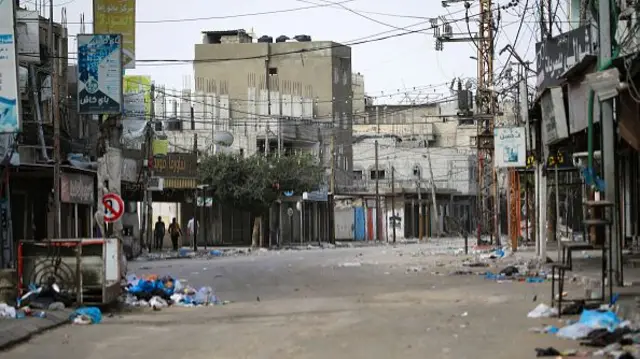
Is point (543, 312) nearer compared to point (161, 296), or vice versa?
point (543, 312)

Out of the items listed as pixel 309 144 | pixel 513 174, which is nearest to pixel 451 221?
pixel 309 144

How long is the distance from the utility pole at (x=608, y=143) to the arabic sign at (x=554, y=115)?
4319mm

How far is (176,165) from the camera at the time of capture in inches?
2163

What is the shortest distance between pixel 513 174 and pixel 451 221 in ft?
162

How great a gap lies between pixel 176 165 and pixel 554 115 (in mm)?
36711

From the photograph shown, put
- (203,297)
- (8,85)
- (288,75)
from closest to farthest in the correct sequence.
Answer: (8,85) → (203,297) → (288,75)

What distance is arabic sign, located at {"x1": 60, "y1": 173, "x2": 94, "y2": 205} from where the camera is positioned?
33.1 metres

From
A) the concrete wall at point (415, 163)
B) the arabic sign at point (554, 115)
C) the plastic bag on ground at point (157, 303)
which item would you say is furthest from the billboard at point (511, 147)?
the concrete wall at point (415, 163)

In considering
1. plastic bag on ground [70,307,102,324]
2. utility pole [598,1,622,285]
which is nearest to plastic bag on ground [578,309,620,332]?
utility pole [598,1,622,285]

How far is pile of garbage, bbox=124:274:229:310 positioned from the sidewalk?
2.35 metres

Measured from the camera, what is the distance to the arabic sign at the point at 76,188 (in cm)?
3309

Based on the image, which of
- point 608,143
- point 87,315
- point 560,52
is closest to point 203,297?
point 87,315

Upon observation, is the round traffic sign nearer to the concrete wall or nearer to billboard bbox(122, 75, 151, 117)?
billboard bbox(122, 75, 151, 117)

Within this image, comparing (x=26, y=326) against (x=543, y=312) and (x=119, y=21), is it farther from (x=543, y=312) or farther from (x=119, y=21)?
(x=119, y=21)
